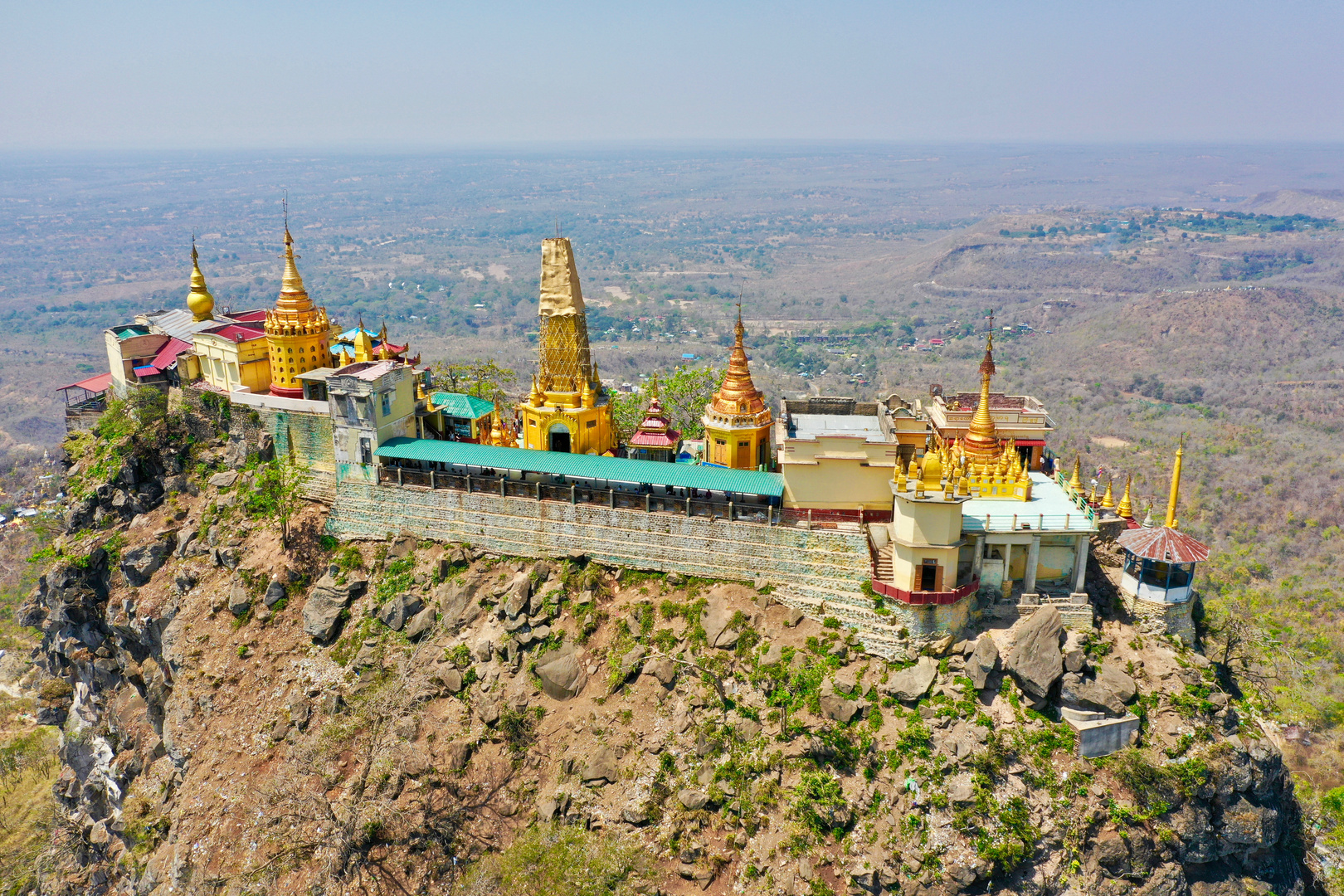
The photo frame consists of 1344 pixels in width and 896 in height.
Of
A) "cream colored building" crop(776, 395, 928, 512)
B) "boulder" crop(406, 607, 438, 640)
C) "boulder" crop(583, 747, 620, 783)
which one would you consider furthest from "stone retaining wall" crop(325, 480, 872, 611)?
"boulder" crop(583, 747, 620, 783)

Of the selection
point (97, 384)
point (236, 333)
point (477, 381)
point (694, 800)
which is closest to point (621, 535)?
point (694, 800)

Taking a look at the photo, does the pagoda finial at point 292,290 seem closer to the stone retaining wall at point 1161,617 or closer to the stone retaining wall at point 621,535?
the stone retaining wall at point 621,535

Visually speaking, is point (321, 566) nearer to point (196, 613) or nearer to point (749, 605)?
point (196, 613)

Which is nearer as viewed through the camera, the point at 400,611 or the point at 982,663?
the point at 982,663

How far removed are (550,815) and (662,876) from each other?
4.14 m

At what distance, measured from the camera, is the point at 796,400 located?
3853cm

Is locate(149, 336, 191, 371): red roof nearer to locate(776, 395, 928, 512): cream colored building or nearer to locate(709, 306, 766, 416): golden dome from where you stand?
locate(709, 306, 766, 416): golden dome

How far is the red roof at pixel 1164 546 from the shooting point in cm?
3203

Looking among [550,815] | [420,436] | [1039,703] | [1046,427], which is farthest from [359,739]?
[1046,427]

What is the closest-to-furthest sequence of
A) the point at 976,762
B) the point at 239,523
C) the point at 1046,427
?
the point at 976,762 < the point at 1046,427 < the point at 239,523

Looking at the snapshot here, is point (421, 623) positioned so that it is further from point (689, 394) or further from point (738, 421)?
point (689, 394)

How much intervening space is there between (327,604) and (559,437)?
11.2 m

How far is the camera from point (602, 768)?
31.2 meters

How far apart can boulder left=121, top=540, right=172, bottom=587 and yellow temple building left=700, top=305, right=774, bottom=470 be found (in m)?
24.6
